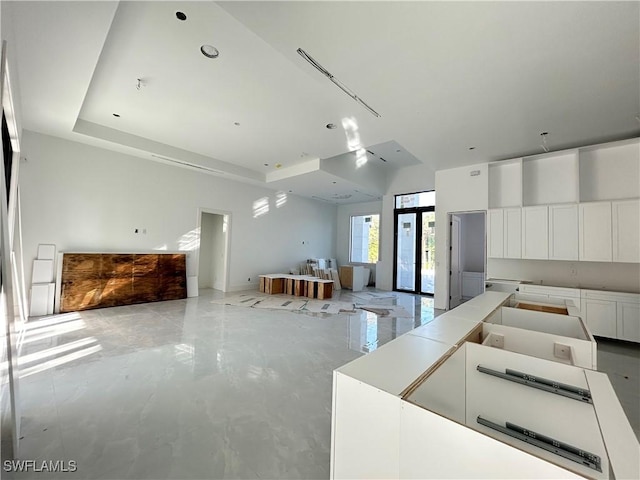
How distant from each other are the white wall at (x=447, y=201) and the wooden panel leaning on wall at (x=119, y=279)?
19.9 ft

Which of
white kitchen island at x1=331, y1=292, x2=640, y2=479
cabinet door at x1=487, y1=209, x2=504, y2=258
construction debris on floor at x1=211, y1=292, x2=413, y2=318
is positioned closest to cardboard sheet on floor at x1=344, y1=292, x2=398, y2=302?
construction debris on floor at x1=211, y1=292, x2=413, y2=318

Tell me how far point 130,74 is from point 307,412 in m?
4.31

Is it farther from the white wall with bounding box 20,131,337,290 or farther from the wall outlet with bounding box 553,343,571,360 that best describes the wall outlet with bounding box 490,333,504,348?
the white wall with bounding box 20,131,337,290

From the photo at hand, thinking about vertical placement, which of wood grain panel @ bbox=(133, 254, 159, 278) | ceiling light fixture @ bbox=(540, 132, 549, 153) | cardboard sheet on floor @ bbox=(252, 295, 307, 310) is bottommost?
cardboard sheet on floor @ bbox=(252, 295, 307, 310)

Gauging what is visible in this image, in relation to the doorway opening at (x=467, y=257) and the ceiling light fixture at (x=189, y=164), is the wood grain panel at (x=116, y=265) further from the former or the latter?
the doorway opening at (x=467, y=257)

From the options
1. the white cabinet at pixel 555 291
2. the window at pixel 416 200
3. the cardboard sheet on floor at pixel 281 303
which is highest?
the window at pixel 416 200

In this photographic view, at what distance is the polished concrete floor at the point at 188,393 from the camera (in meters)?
1.64

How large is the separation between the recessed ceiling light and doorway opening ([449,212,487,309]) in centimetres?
546

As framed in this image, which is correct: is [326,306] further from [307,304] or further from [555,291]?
[555,291]

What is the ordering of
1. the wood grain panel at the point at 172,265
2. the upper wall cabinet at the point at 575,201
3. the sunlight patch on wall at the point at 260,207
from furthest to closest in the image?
the sunlight patch on wall at the point at 260,207 < the wood grain panel at the point at 172,265 < the upper wall cabinet at the point at 575,201

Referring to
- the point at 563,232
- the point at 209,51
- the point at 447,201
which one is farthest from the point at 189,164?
the point at 563,232

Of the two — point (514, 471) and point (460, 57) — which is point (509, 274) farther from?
point (514, 471)

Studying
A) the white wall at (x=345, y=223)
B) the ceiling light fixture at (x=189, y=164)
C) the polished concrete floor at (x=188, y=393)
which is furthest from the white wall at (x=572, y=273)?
the ceiling light fixture at (x=189, y=164)

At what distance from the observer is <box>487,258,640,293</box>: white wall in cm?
434
